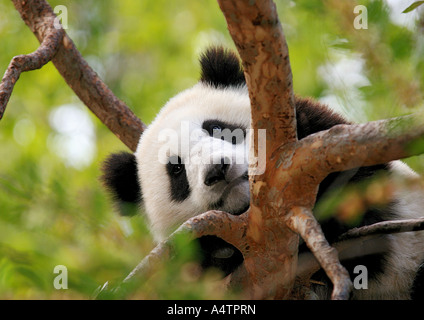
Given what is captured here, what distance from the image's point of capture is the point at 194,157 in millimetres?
3219

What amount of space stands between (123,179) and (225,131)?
97 centimetres

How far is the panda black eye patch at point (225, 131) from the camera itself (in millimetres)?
3467

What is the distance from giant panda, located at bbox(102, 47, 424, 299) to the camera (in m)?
2.89

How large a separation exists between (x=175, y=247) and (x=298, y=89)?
322 centimetres

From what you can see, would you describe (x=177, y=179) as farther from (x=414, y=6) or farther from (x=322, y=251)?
(x=414, y=6)

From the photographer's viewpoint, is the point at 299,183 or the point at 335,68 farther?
the point at 299,183

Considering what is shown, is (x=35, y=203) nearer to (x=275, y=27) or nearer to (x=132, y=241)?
(x=132, y=241)

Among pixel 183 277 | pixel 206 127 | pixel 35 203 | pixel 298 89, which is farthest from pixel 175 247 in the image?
pixel 298 89

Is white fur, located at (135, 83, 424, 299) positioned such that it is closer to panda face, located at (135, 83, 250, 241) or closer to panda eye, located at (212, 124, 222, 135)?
panda face, located at (135, 83, 250, 241)

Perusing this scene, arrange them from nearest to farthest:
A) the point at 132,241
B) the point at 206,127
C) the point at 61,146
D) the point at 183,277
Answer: the point at 183,277 → the point at 132,241 → the point at 206,127 → the point at 61,146

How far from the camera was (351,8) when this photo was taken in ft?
5.46

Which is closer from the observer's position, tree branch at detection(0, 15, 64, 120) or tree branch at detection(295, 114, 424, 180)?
tree branch at detection(295, 114, 424, 180)

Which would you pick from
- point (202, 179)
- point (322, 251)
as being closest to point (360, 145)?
point (322, 251)

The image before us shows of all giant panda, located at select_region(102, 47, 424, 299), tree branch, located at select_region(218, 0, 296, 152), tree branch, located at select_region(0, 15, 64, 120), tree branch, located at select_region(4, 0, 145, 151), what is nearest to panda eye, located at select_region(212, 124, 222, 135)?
giant panda, located at select_region(102, 47, 424, 299)
